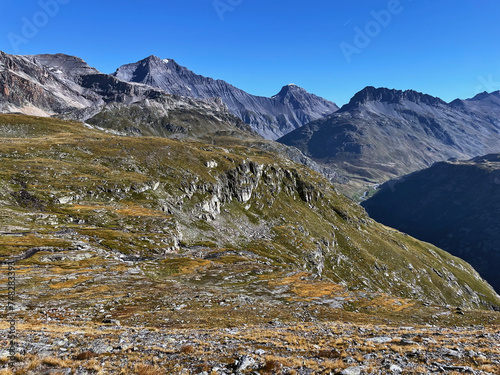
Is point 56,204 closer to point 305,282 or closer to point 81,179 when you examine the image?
point 81,179

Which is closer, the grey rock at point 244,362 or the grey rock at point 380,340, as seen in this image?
the grey rock at point 244,362

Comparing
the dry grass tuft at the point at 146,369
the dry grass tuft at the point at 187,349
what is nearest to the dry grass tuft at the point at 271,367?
the dry grass tuft at the point at 187,349

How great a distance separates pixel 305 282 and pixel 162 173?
352 feet

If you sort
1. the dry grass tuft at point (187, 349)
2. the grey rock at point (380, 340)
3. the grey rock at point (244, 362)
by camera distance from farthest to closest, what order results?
the grey rock at point (380, 340) → the dry grass tuft at point (187, 349) → the grey rock at point (244, 362)

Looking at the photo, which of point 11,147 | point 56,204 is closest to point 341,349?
point 56,204

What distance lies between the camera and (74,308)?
32375mm

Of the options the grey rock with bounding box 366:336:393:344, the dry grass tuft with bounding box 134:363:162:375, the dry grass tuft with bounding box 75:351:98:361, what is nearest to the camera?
the dry grass tuft with bounding box 134:363:162:375

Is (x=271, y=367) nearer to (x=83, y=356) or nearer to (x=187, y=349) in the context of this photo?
(x=187, y=349)

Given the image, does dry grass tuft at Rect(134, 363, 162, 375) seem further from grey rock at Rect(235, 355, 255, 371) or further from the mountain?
the mountain

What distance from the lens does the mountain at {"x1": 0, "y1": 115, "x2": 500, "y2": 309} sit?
6744 cm

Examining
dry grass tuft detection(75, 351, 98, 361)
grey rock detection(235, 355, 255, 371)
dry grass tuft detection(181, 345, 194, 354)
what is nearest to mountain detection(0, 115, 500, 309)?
dry grass tuft detection(181, 345, 194, 354)

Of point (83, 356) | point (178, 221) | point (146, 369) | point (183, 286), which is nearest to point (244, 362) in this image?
point (146, 369)

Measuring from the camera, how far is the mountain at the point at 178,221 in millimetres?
67438

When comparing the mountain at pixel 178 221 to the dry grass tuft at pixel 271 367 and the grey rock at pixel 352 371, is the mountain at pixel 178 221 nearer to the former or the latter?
the dry grass tuft at pixel 271 367
